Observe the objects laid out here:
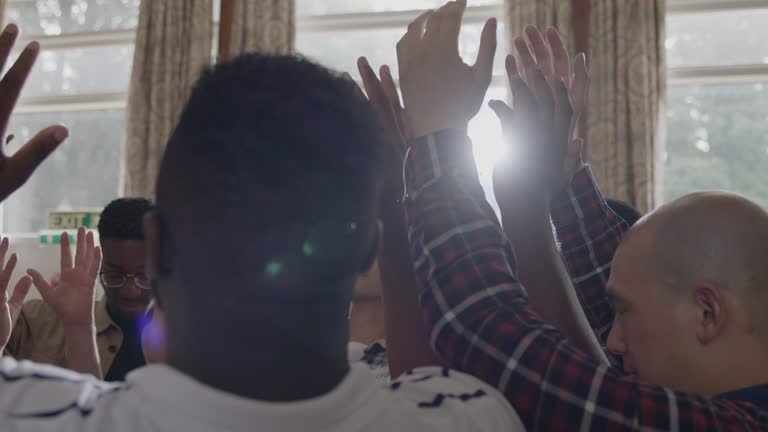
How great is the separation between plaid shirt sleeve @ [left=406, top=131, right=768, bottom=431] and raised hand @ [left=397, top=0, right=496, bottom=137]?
0.02 metres

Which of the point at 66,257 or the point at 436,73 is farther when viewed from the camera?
the point at 66,257

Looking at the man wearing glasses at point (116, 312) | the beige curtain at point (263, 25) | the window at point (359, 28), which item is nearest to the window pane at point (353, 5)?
the window at point (359, 28)

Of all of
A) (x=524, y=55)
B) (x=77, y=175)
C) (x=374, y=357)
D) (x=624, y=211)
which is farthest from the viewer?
(x=77, y=175)

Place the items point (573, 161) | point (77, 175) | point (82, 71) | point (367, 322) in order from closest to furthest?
point (573, 161) → point (367, 322) → point (77, 175) → point (82, 71)

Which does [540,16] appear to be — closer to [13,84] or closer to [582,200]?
[582,200]

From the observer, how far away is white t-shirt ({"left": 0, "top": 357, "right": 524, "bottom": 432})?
1.77 ft

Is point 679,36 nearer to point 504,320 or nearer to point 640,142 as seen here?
point 640,142

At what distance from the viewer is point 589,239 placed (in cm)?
117

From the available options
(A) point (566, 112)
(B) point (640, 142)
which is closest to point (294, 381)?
(A) point (566, 112)

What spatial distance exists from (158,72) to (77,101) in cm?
102

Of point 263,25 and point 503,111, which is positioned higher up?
point 263,25

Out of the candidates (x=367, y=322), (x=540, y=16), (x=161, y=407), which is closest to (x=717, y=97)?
(x=540, y=16)

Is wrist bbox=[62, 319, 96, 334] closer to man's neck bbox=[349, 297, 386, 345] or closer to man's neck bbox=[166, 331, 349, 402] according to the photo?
man's neck bbox=[349, 297, 386, 345]

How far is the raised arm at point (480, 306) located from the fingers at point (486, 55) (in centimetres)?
2
